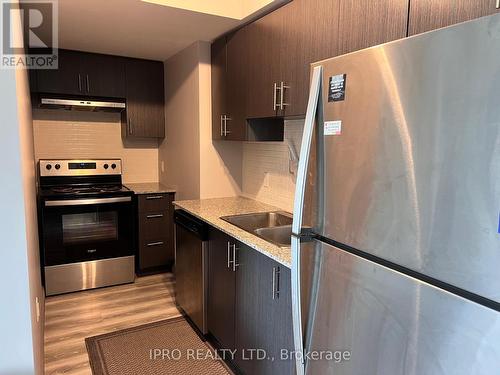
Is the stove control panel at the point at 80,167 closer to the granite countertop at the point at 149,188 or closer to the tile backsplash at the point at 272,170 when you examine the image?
the granite countertop at the point at 149,188

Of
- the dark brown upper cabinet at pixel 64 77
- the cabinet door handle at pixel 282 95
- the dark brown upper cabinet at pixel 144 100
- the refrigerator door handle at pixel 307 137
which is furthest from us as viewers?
the dark brown upper cabinet at pixel 144 100

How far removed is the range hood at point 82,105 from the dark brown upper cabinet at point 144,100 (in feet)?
0.47

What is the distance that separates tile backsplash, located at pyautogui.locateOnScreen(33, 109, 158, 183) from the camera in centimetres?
376

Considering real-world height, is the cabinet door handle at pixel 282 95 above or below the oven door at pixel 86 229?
above

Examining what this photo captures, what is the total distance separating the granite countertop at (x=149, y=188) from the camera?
3658 mm

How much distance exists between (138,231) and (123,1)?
7.23ft

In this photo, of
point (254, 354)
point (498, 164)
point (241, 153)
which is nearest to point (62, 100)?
point (241, 153)

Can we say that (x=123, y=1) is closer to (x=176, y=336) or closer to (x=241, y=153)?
(x=241, y=153)

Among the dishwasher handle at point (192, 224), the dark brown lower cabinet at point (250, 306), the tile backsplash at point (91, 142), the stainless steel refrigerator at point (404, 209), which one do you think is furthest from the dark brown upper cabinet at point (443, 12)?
the tile backsplash at point (91, 142)

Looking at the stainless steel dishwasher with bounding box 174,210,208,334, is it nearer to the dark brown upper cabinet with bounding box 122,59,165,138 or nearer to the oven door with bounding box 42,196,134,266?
the oven door with bounding box 42,196,134,266

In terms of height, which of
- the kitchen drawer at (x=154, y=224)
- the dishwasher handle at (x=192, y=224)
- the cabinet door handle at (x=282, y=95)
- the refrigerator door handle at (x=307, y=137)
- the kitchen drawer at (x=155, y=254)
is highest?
the cabinet door handle at (x=282, y=95)

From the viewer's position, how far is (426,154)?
0.91 m

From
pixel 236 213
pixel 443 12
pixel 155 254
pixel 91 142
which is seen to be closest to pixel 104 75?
pixel 91 142

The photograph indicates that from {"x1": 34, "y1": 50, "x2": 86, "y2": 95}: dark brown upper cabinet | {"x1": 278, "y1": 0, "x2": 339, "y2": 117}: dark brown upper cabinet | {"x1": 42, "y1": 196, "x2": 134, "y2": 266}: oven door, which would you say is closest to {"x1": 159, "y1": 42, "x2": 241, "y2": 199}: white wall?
{"x1": 42, "y1": 196, "x2": 134, "y2": 266}: oven door
